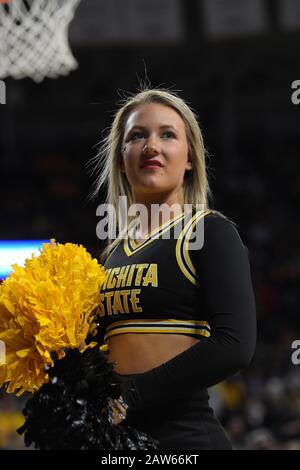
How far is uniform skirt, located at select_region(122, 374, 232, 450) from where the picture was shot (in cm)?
180

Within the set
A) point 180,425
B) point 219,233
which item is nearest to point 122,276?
point 219,233

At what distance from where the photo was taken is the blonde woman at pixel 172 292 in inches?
68.8

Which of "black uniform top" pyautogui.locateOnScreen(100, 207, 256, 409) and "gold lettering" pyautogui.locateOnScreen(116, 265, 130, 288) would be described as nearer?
"black uniform top" pyautogui.locateOnScreen(100, 207, 256, 409)

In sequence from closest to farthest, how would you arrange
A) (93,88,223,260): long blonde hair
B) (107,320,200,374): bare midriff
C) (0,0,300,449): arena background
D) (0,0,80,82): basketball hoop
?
(107,320,200,374): bare midriff < (93,88,223,260): long blonde hair < (0,0,80,82): basketball hoop < (0,0,300,449): arena background

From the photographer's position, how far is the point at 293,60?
41.4 feet

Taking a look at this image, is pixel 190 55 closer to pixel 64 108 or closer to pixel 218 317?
pixel 64 108

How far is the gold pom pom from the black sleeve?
8.1 inches

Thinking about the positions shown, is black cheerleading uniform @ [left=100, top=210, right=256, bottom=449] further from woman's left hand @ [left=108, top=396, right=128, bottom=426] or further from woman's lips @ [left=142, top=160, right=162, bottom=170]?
woman's lips @ [left=142, top=160, right=162, bottom=170]

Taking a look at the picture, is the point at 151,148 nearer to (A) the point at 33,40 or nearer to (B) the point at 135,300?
(B) the point at 135,300

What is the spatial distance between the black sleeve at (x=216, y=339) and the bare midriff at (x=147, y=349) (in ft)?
0.22

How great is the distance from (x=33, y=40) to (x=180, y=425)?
3.71m

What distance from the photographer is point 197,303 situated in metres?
1.84

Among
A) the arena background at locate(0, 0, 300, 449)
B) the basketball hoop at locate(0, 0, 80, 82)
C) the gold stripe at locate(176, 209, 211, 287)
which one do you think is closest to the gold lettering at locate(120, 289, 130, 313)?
the gold stripe at locate(176, 209, 211, 287)

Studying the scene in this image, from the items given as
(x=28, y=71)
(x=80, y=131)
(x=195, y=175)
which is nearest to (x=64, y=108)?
(x=80, y=131)
